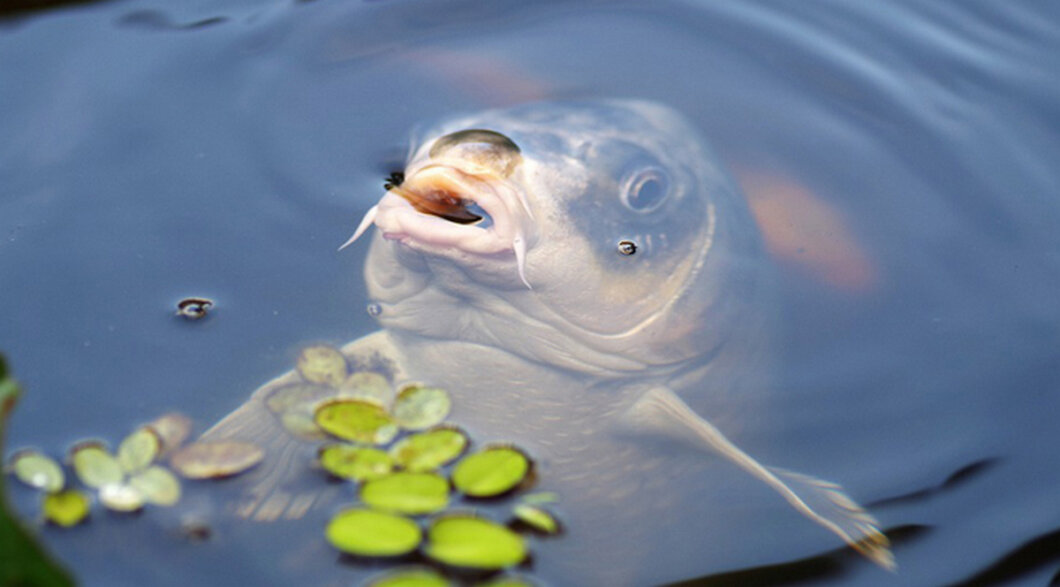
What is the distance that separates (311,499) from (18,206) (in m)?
1.51

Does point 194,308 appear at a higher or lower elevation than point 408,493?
higher

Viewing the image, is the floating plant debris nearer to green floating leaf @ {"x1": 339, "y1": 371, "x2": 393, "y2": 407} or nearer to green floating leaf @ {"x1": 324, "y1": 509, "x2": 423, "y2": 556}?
green floating leaf @ {"x1": 339, "y1": 371, "x2": 393, "y2": 407}

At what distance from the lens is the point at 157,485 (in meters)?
2.25

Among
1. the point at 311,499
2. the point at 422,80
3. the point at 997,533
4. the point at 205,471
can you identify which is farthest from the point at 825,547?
the point at 422,80

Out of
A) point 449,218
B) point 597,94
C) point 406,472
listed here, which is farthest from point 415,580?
point 597,94

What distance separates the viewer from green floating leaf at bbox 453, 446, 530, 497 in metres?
2.26

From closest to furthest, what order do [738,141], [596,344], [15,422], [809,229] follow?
[15,422] < [596,344] < [809,229] < [738,141]

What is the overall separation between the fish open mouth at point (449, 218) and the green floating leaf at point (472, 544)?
722 mm

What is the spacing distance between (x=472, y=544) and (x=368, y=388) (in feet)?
2.02

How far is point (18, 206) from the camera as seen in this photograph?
123 inches

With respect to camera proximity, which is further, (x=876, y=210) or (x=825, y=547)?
(x=876, y=210)

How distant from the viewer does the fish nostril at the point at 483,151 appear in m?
2.63

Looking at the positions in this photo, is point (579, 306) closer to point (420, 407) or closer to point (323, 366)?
point (420, 407)

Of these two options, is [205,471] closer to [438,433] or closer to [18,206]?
[438,433]
